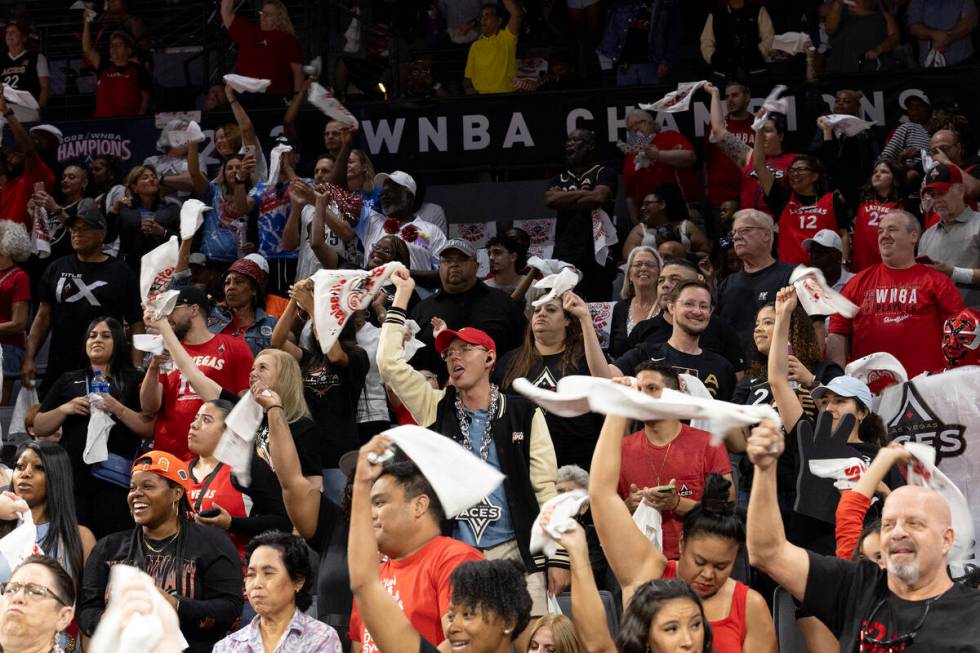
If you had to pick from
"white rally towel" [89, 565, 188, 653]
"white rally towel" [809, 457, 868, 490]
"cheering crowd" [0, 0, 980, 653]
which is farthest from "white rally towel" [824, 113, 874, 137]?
"white rally towel" [89, 565, 188, 653]

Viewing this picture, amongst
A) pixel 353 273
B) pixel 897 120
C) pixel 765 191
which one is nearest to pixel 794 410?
pixel 353 273

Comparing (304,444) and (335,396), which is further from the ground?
(304,444)

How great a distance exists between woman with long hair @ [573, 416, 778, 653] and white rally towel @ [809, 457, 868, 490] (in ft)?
2.06

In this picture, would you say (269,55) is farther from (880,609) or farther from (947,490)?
(880,609)

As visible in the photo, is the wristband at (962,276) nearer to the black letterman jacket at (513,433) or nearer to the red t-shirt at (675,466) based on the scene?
the red t-shirt at (675,466)

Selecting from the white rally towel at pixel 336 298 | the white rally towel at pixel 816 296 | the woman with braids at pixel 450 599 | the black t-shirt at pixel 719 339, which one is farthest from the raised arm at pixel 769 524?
the black t-shirt at pixel 719 339

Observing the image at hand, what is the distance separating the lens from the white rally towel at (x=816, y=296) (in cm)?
723

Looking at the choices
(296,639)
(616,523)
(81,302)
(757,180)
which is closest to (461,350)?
(296,639)

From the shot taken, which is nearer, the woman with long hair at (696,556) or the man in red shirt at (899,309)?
the woman with long hair at (696,556)

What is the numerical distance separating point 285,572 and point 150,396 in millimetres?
2714

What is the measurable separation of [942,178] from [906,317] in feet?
4.67

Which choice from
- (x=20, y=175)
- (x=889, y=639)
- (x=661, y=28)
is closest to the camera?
(x=889, y=639)

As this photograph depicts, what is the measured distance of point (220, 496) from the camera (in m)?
7.17

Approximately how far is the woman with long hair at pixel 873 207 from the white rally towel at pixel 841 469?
3.74 meters
